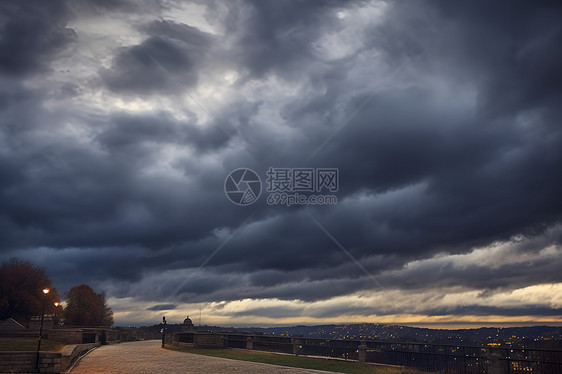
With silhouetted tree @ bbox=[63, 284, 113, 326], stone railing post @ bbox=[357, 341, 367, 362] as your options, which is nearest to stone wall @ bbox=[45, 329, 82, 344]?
stone railing post @ bbox=[357, 341, 367, 362]

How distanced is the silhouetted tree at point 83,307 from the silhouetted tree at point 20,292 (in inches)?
1002

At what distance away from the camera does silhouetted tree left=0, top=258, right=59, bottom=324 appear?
67688mm

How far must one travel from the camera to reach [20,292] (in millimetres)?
67875

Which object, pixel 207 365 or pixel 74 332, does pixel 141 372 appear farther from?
pixel 74 332

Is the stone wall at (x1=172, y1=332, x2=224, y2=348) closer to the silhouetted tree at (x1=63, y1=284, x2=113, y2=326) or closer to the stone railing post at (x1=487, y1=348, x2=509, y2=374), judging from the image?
the stone railing post at (x1=487, y1=348, x2=509, y2=374)

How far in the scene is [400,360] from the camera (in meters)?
20.7

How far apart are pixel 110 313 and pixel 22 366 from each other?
115658 millimetres

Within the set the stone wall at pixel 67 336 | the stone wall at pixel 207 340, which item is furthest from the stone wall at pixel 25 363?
the stone wall at pixel 207 340

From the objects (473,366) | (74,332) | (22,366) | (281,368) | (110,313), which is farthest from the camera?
(110,313)

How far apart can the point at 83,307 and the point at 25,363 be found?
87.0m

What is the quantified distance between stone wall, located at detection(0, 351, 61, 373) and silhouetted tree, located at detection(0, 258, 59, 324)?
2126 inches

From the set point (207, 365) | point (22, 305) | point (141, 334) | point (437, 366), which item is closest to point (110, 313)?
A: point (141, 334)

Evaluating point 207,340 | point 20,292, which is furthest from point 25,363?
point 20,292

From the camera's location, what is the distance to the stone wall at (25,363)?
18672mm
